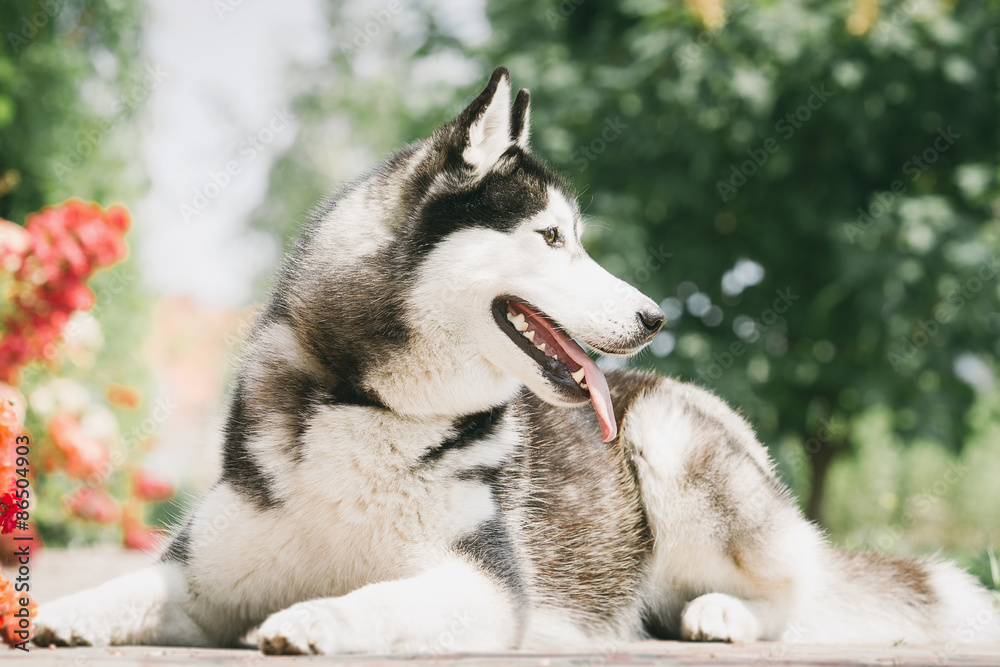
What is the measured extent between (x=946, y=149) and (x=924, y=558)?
4708 millimetres

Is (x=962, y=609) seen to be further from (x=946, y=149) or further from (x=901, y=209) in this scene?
(x=946, y=149)

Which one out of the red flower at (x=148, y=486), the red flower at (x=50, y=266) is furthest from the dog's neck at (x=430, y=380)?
the red flower at (x=148, y=486)

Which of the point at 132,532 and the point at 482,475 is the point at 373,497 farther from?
the point at 132,532

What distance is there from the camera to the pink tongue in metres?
2.61

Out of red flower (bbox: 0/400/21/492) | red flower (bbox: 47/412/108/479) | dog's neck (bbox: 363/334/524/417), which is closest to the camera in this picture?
red flower (bbox: 0/400/21/492)

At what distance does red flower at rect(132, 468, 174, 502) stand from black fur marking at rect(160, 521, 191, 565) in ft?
15.9

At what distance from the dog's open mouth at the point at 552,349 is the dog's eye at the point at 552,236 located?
0.22m

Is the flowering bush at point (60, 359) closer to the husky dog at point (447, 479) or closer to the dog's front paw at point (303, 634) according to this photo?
the husky dog at point (447, 479)

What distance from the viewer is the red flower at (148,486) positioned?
7.20 m

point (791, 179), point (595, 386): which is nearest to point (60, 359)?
point (595, 386)

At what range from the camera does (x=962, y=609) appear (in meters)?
3.03

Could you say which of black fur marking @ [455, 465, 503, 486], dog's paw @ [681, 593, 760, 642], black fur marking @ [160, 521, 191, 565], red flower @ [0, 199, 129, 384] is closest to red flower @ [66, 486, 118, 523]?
red flower @ [0, 199, 129, 384]

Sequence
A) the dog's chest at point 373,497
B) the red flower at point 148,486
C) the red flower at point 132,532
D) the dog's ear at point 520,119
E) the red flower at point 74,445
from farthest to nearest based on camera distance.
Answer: the red flower at point 148,486 → the red flower at point 132,532 → the red flower at point 74,445 → the dog's ear at point 520,119 → the dog's chest at point 373,497

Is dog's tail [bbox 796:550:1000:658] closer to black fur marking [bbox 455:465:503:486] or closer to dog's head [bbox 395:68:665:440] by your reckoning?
dog's head [bbox 395:68:665:440]
